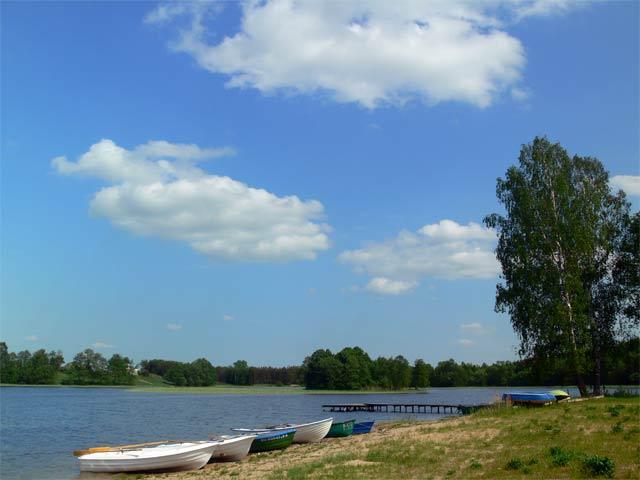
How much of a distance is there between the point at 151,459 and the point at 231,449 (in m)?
4.24

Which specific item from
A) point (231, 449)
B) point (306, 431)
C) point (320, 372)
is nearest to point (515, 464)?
point (231, 449)

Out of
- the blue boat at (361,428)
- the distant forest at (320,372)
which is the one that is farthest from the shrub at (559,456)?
the distant forest at (320,372)

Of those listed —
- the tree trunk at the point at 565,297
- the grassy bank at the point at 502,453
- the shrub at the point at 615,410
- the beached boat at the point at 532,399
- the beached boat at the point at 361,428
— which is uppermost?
the tree trunk at the point at 565,297

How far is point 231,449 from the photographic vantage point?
94.8 feet

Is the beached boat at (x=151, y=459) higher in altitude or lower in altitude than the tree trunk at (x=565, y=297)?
lower

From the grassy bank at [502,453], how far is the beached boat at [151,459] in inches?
35.4

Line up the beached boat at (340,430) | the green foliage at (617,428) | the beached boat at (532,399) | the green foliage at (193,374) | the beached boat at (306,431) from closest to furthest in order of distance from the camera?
the green foliage at (617,428) → the beached boat at (532,399) → the beached boat at (306,431) → the beached boat at (340,430) → the green foliage at (193,374)

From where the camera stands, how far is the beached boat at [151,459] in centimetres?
2628

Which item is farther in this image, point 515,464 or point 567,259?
point 567,259

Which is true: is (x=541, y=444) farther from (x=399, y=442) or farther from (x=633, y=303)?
(x=633, y=303)

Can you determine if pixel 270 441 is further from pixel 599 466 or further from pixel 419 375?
pixel 419 375

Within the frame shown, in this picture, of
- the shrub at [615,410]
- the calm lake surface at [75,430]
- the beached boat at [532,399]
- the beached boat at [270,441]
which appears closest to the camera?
the shrub at [615,410]

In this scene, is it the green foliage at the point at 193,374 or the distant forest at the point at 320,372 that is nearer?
the distant forest at the point at 320,372

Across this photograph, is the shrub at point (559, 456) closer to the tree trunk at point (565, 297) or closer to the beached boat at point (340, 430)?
the tree trunk at point (565, 297)
